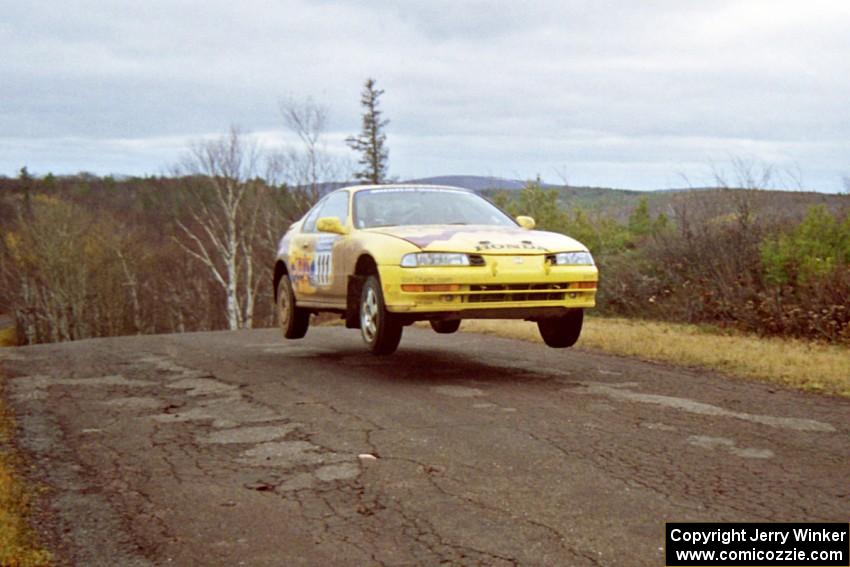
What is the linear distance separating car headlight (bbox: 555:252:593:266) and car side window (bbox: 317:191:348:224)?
89.3 inches

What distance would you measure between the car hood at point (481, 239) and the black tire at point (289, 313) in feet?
8.19

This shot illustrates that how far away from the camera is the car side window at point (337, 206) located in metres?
8.80

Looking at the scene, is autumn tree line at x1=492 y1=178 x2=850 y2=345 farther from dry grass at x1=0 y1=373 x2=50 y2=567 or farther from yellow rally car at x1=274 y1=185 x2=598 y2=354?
dry grass at x1=0 y1=373 x2=50 y2=567

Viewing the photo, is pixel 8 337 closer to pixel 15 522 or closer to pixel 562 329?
pixel 562 329

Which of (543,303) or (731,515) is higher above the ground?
(543,303)

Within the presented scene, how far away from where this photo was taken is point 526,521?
3689 millimetres

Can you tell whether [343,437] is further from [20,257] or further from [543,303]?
[20,257]

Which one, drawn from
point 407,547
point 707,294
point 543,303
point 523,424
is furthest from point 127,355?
point 707,294

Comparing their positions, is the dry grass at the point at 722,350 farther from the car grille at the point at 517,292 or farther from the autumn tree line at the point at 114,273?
the autumn tree line at the point at 114,273

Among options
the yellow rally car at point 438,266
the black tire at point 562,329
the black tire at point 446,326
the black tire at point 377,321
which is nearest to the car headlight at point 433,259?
the yellow rally car at point 438,266

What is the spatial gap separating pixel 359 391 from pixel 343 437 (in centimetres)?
169

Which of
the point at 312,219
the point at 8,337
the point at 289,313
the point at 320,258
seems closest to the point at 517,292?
the point at 320,258

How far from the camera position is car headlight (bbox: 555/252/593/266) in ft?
24.6

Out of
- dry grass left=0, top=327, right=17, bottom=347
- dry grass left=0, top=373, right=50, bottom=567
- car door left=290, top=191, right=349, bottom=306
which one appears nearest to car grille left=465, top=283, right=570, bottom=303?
car door left=290, top=191, right=349, bottom=306
